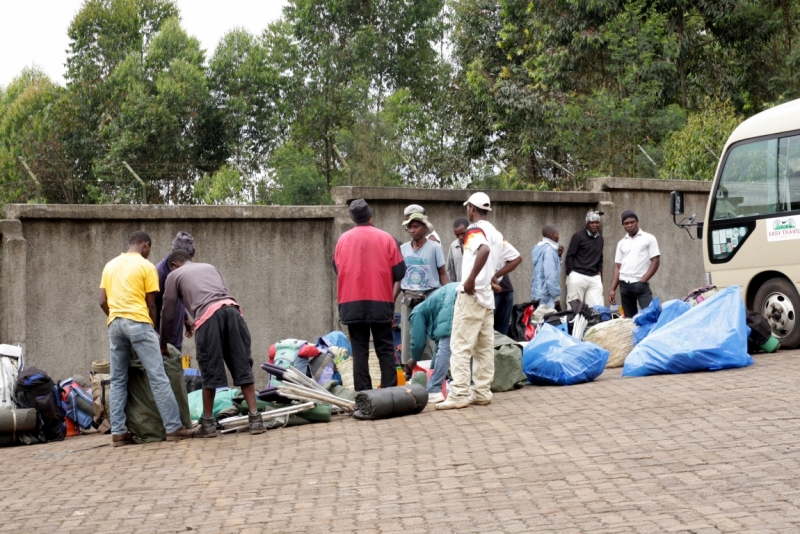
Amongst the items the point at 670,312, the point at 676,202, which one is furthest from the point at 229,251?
the point at 676,202

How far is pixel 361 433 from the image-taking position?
8039mm

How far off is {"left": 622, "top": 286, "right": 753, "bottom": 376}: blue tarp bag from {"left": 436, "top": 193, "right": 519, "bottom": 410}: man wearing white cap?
1.98 metres

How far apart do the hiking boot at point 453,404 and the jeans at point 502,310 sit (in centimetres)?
227

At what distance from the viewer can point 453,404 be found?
29.0 ft

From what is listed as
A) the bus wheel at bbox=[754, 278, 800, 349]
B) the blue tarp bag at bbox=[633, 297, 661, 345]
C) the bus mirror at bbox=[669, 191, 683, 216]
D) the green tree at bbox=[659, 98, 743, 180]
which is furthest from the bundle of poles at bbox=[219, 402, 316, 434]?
the green tree at bbox=[659, 98, 743, 180]

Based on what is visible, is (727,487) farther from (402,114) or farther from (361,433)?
(402,114)

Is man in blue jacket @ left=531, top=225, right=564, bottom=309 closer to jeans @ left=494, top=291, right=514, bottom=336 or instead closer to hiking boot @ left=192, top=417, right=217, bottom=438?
jeans @ left=494, top=291, right=514, bottom=336

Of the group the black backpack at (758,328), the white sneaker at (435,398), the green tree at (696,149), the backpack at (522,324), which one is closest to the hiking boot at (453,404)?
the white sneaker at (435,398)

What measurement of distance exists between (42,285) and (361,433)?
13.6 feet

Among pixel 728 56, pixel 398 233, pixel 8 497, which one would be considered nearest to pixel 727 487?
pixel 8 497

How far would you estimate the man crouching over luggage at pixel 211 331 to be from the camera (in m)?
8.41

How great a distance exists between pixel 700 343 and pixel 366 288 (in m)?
3.43

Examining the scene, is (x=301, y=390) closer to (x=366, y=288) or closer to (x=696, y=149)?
(x=366, y=288)

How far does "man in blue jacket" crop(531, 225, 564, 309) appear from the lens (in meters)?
13.0
